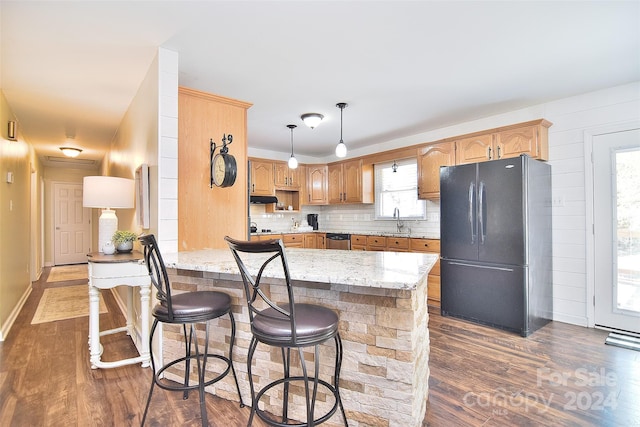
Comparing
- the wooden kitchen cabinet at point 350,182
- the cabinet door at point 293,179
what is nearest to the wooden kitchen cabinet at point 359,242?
the wooden kitchen cabinet at point 350,182

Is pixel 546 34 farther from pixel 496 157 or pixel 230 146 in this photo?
pixel 230 146

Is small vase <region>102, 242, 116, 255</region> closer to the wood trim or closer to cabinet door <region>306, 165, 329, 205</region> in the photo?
the wood trim

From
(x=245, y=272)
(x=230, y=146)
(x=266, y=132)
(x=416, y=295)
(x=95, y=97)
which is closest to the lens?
(x=245, y=272)

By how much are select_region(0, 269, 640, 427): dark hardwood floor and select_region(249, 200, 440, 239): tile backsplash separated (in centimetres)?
206

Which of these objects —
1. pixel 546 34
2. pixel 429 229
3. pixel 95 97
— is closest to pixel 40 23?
pixel 95 97

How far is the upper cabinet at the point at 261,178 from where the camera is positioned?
221 inches

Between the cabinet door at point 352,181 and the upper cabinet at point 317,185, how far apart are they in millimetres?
433

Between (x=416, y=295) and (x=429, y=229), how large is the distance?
3.46 metres

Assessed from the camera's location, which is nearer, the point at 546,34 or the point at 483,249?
the point at 546,34

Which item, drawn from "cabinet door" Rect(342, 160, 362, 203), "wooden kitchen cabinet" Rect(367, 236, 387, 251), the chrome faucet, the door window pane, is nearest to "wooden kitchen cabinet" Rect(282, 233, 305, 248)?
"cabinet door" Rect(342, 160, 362, 203)

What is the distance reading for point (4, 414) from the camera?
6.39ft

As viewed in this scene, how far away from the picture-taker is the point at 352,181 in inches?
225

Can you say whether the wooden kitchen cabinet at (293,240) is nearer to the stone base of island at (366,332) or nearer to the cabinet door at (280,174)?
the cabinet door at (280,174)

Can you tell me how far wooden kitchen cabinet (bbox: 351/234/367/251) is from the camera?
5.23m
